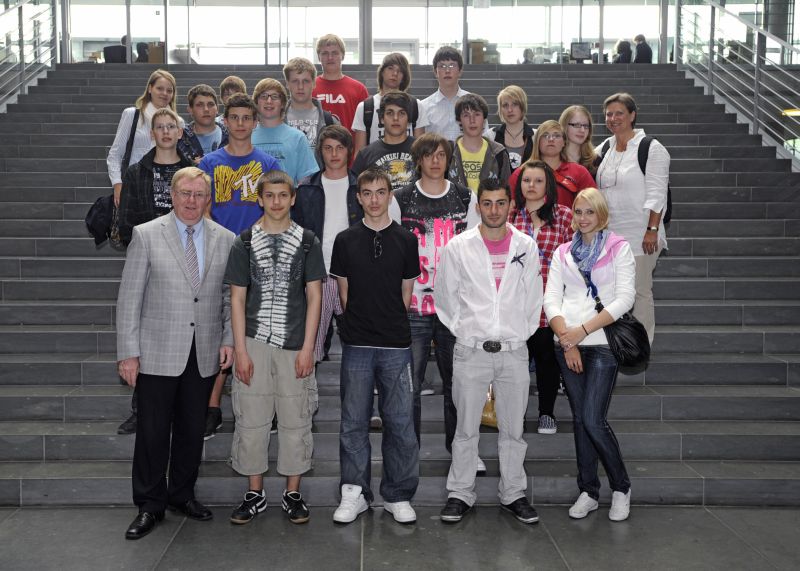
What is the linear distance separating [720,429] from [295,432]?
282 centimetres

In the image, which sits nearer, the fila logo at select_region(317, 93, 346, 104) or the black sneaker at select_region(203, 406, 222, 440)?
the black sneaker at select_region(203, 406, 222, 440)

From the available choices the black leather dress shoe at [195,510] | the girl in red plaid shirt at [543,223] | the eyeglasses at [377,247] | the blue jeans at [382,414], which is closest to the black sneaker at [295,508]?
the blue jeans at [382,414]

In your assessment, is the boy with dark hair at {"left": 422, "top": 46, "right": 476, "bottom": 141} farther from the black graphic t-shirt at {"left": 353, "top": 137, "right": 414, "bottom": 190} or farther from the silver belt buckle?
the silver belt buckle

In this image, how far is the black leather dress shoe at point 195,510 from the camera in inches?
A: 183

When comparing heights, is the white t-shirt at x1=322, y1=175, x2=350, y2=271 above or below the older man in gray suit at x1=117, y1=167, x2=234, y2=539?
above

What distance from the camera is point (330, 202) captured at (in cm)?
534

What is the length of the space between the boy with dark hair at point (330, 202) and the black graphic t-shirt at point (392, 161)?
0.09 meters

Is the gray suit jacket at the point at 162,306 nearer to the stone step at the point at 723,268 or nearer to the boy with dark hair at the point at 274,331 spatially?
the boy with dark hair at the point at 274,331

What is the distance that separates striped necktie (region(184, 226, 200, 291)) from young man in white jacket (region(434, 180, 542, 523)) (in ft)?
4.28

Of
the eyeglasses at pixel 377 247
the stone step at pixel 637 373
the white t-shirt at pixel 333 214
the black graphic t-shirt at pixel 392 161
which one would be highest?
the black graphic t-shirt at pixel 392 161

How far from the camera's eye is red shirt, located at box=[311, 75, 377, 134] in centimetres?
701

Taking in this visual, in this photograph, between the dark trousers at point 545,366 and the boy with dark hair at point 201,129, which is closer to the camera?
the dark trousers at point 545,366

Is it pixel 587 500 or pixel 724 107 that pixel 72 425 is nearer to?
pixel 587 500

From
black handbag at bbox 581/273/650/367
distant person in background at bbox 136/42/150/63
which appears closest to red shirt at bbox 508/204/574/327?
black handbag at bbox 581/273/650/367
